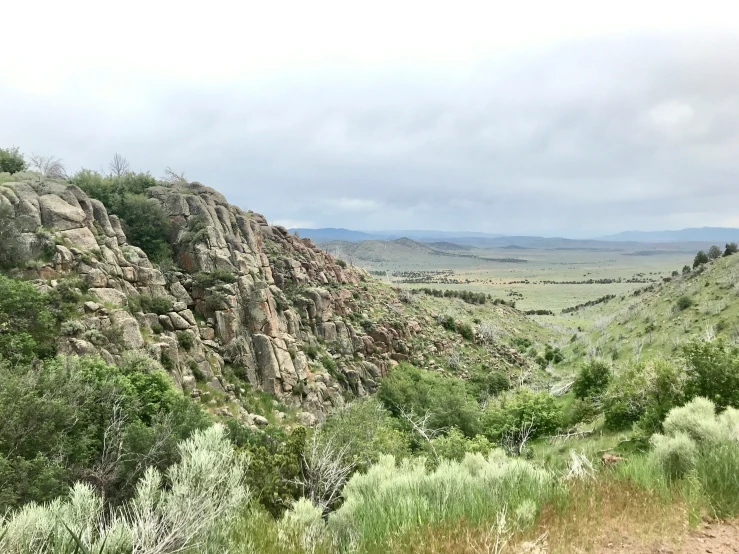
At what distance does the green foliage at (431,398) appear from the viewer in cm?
2523

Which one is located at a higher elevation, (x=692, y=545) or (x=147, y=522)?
(x=692, y=545)

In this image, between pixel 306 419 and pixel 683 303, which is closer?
pixel 306 419

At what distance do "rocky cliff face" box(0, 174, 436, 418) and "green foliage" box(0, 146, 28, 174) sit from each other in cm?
624

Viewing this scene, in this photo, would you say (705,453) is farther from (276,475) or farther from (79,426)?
(79,426)

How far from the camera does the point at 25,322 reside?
52.1ft

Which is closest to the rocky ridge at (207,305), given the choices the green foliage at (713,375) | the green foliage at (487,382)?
the green foliage at (487,382)

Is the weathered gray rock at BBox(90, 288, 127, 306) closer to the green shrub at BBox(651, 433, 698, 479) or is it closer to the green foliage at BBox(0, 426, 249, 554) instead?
the green foliage at BBox(0, 426, 249, 554)

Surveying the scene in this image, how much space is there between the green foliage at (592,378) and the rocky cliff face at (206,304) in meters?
→ 14.4

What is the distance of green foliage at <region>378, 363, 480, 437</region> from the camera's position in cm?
2523

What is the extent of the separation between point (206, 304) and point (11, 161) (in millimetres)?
20682

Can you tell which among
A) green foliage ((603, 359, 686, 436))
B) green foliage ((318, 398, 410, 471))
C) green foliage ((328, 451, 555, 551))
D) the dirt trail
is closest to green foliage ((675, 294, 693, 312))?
green foliage ((603, 359, 686, 436))

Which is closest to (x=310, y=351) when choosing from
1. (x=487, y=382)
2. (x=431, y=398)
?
(x=431, y=398)

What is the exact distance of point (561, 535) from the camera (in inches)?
199

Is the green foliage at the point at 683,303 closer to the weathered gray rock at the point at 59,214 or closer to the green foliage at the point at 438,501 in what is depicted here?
the green foliage at the point at 438,501
